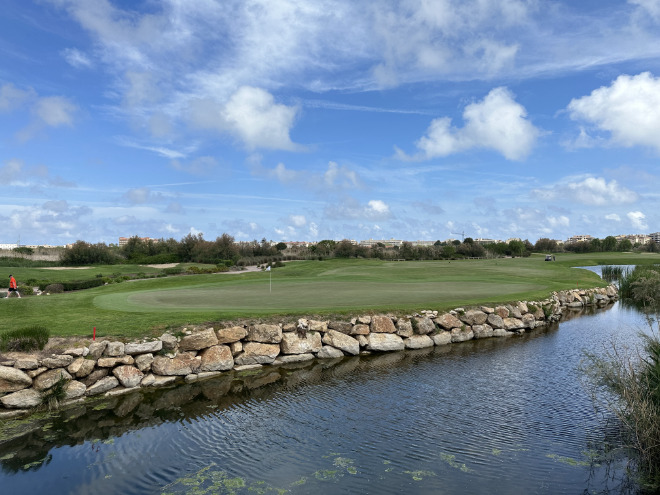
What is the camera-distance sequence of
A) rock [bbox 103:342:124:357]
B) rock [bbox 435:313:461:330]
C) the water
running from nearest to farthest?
the water, rock [bbox 103:342:124:357], rock [bbox 435:313:461:330]

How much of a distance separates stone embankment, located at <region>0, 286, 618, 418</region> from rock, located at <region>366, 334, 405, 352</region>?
37mm

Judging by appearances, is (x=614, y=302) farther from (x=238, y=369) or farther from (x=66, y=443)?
(x=66, y=443)

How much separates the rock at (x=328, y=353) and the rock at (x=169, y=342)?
4808mm

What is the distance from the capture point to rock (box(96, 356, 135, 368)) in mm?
12102

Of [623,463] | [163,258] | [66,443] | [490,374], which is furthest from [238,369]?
[163,258]

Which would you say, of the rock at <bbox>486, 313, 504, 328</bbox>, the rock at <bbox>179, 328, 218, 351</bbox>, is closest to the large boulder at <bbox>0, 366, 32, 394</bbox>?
the rock at <bbox>179, 328, 218, 351</bbox>

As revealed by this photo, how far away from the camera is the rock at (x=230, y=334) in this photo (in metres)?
14.3

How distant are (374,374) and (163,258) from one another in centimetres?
5902

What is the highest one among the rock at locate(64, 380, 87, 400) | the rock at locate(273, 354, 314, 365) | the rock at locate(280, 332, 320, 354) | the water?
the rock at locate(280, 332, 320, 354)

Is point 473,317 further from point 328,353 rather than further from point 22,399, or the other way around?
point 22,399

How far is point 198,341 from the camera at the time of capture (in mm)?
13820

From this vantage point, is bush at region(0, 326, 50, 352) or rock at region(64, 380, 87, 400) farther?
bush at region(0, 326, 50, 352)

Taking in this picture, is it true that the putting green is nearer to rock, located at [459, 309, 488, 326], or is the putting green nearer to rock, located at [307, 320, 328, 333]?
rock, located at [307, 320, 328, 333]

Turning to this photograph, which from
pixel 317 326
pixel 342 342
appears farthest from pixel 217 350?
pixel 342 342
